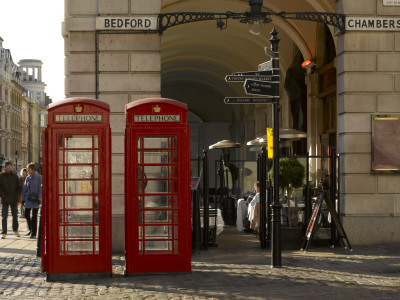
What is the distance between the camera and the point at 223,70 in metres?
35.6

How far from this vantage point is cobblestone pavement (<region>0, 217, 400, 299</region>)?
9453 millimetres

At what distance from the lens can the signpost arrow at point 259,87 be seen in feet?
38.6

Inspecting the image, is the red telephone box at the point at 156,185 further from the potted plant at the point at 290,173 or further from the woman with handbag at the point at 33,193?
the woman with handbag at the point at 33,193

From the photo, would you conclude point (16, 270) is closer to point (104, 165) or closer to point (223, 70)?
point (104, 165)

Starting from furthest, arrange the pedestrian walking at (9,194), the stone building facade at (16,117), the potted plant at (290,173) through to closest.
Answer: the stone building facade at (16,117) → the pedestrian walking at (9,194) → the potted plant at (290,173)

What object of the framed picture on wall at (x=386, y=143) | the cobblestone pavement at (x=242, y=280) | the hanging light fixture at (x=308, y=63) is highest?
the hanging light fixture at (x=308, y=63)

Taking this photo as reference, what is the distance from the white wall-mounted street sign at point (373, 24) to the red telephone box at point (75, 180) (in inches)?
247

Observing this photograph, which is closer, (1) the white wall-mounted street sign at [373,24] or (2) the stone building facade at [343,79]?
(2) the stone building facade at [343,79]

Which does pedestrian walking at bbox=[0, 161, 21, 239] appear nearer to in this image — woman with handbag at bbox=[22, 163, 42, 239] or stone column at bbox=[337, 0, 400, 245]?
woman with handbag at bbox=[22, 163, 42, 239]

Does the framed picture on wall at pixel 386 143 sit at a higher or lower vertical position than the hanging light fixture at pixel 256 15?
lower

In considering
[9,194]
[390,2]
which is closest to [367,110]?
[390,2]

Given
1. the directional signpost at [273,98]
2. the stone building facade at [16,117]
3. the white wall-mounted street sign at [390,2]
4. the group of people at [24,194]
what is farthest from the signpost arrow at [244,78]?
the stone building facade at [16,117]

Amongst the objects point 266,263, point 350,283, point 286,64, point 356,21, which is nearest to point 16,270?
point 266,263

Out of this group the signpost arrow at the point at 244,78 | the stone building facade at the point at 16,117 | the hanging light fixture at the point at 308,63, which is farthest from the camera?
the stone building facade at the point at 16,117
